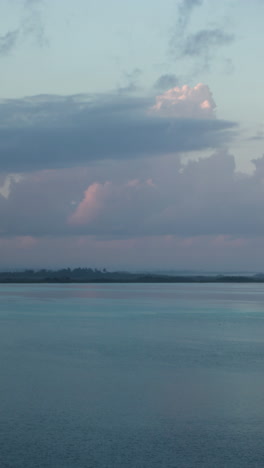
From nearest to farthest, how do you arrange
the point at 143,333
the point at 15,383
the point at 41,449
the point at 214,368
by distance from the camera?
the point at 41,449 → the point at 15,383 → the point at 214,368 → the point at 143,333

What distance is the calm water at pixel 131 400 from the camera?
8453mm

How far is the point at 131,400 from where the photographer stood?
11438 mm

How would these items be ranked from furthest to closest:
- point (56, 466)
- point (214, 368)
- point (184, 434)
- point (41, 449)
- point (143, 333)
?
point (143, 333)
point (214, 368)
point (184, 434)
point (41, 449)
point (56, 466)

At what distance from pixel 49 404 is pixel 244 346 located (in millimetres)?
9389

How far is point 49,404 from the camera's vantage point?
11.0m

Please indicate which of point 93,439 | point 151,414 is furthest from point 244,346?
point 93,439

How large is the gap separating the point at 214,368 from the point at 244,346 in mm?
4488

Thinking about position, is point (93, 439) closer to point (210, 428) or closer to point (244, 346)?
point (210, 428)

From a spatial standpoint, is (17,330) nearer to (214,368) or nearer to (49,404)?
(214,368)

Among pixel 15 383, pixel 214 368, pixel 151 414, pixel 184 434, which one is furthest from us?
pixel 214 368

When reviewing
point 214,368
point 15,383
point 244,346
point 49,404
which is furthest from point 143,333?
point 49,404

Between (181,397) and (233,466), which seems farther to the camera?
(181,397)

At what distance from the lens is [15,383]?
12828 millimetres

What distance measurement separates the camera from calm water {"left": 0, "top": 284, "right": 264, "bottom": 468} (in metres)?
8.45
